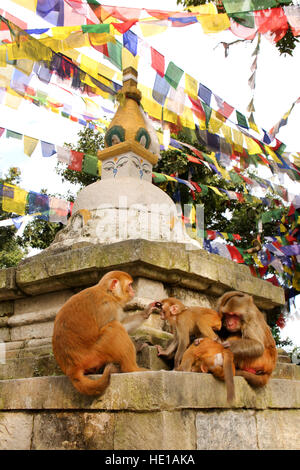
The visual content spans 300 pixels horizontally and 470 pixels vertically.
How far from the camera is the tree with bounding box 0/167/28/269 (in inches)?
622

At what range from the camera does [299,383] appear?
A: 352cm

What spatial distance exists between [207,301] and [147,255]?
3.65 feet

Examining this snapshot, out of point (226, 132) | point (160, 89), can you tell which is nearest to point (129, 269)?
point (160, 89)

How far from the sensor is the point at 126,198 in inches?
192

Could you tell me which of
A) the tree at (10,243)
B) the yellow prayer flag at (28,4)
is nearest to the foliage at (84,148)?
the tree at (10,243)

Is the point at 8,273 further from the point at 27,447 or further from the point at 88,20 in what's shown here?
the point at 88,20

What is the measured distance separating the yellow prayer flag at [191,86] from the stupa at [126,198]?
88 cm

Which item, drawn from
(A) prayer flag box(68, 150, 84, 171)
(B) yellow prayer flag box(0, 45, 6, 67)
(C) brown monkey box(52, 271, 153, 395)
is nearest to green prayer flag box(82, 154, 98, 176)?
(A) prayer flag box(68, 150, 84, 171)

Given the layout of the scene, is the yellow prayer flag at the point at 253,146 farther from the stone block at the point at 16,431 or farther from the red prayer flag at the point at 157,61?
the stone block at the point at 16,431

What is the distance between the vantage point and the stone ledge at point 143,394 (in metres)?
2.31

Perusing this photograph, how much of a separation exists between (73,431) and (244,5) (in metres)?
4.67

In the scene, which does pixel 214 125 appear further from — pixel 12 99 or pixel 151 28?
pixel 12 99

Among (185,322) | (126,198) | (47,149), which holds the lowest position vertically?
(185,322)
